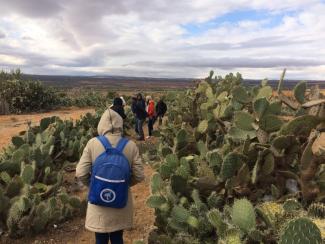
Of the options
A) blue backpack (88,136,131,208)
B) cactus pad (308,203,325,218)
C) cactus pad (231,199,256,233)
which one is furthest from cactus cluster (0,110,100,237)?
cactus pad (308,203,325,218)

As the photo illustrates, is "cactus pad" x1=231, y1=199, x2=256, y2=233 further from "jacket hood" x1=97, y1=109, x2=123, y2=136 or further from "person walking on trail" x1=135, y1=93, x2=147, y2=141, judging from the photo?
"person walking on trail" x1=135, y1=93, x2=147, y2=141

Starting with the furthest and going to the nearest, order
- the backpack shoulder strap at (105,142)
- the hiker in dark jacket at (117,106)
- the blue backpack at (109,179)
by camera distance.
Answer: the hiker in dark jacket at (117,106) < the backpack shoulder strap at (105,142) < the blue backpack at (109,179)

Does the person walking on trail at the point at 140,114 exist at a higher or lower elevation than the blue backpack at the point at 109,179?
lower

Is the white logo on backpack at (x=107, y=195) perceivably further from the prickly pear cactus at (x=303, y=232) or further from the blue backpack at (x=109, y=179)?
the prickly pear cactus at (x=303, y=232)

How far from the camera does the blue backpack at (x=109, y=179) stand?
3.52 meters

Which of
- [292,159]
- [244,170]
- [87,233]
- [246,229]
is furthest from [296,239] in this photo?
[87,233]

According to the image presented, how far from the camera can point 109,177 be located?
138 inches

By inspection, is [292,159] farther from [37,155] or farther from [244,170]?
[37,155]

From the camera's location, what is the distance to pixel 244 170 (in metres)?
3.78

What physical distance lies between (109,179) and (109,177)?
0.6 inches

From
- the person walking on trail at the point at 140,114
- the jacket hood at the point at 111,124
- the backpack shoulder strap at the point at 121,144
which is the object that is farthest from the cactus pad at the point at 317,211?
the person walking on trail at the point at 140,114

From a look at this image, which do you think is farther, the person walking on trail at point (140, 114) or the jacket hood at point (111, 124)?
the person walking on trail at point (140, 114)

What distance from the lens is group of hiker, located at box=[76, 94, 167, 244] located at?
3533 mm

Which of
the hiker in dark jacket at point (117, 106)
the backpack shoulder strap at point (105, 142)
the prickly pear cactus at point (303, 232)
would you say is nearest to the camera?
the prickly pear cactus at point (303, 232)
